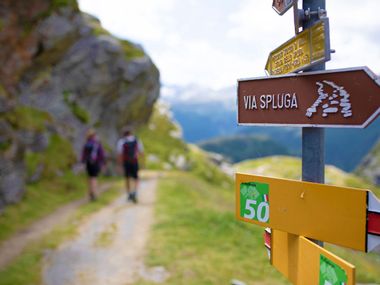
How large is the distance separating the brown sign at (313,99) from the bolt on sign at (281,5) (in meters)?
0.74

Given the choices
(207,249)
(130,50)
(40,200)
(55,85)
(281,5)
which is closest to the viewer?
(281,5)

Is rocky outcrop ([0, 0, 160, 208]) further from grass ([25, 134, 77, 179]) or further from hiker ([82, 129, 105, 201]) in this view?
hiker ([82, 129, 105, 201])

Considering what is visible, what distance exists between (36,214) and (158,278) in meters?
7.94

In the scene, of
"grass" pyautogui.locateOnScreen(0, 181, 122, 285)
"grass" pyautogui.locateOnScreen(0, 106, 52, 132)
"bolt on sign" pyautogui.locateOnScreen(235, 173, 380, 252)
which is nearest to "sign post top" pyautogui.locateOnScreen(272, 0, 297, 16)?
"bolt on sign" pyautogui.locateOnScreen(235, 173, 380, 252)

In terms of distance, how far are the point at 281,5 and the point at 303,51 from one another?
2.17ft

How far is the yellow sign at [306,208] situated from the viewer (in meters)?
4.07

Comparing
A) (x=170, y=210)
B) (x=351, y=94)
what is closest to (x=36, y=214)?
(x=170, y=210)

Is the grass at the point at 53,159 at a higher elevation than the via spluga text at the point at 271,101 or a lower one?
lower

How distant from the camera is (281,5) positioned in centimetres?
471

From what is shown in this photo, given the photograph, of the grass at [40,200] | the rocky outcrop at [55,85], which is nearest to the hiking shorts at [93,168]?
the grass at [40,200]

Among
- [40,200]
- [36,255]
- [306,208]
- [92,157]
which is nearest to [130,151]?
[92,157]

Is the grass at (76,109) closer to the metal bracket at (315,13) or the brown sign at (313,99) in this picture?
the brown sign at (313,99)

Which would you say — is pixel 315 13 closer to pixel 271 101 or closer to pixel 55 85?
pixel 271 101

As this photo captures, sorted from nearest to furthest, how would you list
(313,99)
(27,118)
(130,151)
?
1. (313,99)
2. (130,151)
3. (27,118)
